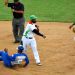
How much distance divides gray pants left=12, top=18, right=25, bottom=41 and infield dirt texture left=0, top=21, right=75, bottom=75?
39cm

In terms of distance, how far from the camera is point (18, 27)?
1792cm

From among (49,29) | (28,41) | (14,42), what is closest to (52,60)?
(28,41)

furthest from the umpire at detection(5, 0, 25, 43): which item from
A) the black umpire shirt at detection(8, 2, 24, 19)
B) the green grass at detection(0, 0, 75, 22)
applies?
the green grass at detection(0, 0, 75, 22)

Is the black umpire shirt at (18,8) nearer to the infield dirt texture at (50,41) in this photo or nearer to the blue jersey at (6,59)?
the infield dirt texture at (50,41)

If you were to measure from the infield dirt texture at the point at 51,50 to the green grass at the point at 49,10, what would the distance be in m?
1.99

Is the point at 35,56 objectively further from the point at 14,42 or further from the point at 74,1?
the point at 74,1

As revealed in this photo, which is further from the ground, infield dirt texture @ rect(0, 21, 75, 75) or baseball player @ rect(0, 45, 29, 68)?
baseball player @ rect(0, 45, 29, 68)

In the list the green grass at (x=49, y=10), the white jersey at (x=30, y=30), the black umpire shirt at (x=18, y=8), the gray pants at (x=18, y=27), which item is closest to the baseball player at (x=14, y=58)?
the white jersey at (x=30, y=30)

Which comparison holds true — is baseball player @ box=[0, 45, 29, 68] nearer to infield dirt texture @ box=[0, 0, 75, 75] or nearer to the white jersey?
infield dirt texture @ box=[0, 0, 75, 75]

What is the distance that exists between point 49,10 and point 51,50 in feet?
34.3

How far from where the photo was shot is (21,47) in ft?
46.2

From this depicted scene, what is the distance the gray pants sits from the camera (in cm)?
1759

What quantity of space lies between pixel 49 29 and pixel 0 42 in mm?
3580

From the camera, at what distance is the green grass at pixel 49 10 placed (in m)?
24.2
